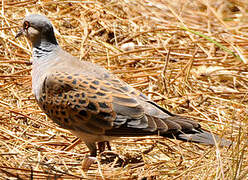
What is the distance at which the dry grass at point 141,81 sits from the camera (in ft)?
10.5

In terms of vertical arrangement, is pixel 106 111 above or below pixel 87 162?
above

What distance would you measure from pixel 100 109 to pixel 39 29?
1121 mm

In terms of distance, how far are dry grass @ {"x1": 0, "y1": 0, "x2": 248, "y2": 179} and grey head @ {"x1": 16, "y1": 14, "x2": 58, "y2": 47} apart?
0.72 metres

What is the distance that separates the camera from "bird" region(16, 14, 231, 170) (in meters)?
3.35

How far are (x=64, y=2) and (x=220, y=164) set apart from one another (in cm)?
365

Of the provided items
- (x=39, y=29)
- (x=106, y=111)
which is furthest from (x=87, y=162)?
(x=39, y=29)

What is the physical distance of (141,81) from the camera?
4918 millimetres

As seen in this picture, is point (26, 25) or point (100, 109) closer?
point (100, 109)

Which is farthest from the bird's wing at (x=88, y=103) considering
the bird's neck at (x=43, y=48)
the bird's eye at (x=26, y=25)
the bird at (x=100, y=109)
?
the bird's eye at (x=26, y=25)

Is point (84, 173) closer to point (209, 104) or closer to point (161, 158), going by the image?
point (161, 158)

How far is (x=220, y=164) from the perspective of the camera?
277 cm

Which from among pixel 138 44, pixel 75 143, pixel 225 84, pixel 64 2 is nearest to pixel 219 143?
pixel 75 143

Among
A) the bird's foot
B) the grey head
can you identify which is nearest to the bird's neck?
the grey head

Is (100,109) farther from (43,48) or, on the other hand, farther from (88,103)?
(43,48)
